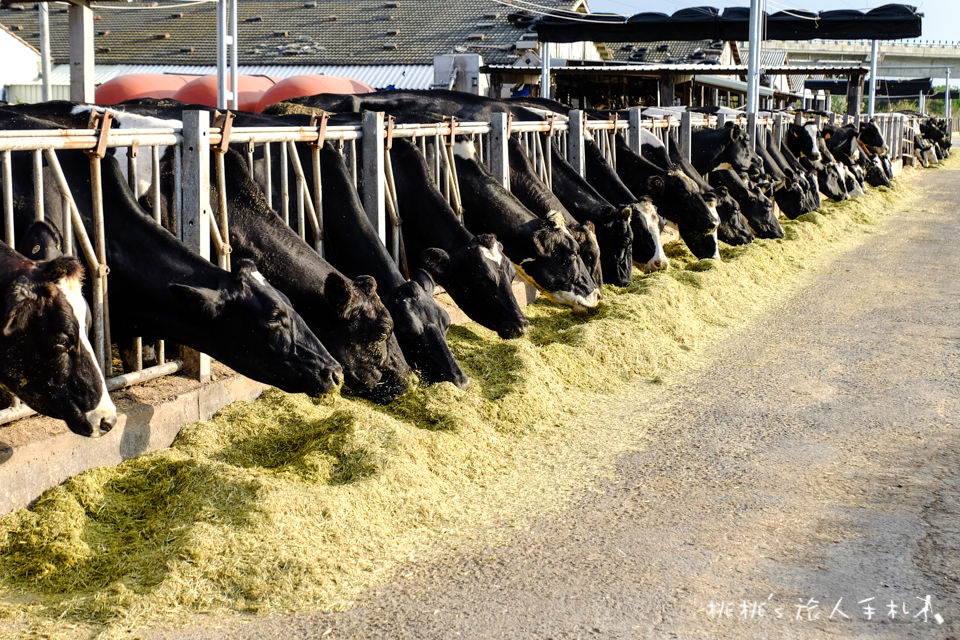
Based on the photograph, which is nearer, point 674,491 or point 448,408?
point 674,491

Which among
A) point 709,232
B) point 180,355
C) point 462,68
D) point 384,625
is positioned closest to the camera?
point 384,625

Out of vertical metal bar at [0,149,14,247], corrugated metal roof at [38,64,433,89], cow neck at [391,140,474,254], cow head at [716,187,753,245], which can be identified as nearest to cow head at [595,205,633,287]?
cow neck at [391,140,474,254]

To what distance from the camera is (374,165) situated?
26.4 feet

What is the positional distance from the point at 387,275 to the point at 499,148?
3.29 metres

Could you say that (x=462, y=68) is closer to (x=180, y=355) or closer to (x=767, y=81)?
(x=180, y=355)

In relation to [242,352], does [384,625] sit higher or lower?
lower

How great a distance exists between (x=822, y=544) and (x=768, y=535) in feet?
0.72

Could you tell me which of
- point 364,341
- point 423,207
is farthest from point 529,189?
point 364,341

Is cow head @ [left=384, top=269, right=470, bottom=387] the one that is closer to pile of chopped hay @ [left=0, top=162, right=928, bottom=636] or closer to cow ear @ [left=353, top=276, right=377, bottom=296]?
pile of chopped hay @ [left=0, top=162, right=928, bottom=636]

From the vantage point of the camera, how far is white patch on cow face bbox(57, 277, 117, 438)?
14.5ft

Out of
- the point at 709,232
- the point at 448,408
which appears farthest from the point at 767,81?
the point at 448,408

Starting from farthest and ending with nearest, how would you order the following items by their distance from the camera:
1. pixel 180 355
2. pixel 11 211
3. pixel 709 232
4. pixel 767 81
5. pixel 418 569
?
pixel 767 81, pixel 709 232, pixel 180 355, pixel 11 211, pixel 418 569

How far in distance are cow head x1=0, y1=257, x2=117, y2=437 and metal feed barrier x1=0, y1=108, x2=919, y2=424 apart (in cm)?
46

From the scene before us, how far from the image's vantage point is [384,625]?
12.6 feet
